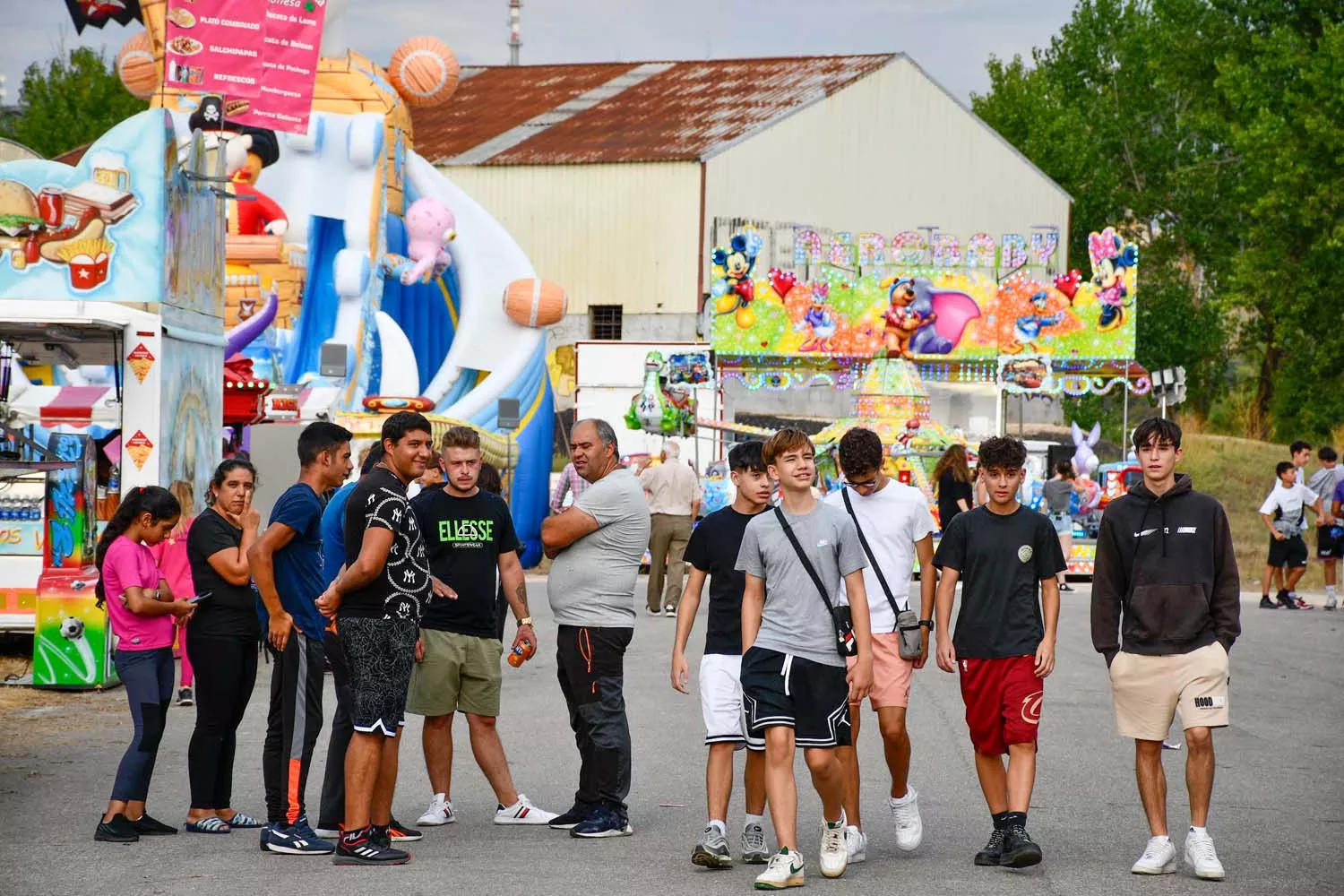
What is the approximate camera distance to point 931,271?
999 inches

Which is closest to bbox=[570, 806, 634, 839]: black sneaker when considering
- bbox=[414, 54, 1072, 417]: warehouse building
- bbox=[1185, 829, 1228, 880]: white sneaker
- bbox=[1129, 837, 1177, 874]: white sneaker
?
bbox=[1129, 837, 1177, 874]: white sneaker

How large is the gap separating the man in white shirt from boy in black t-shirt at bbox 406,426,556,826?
1474mm

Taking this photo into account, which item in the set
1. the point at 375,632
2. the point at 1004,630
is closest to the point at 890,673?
the point at 1004,630

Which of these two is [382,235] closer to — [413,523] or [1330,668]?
[1330,668]

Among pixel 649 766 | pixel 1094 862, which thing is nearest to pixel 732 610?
pixel 1094 862

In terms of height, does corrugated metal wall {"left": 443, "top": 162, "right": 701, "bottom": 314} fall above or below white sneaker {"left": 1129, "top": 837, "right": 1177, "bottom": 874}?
above

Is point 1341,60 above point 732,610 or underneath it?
above

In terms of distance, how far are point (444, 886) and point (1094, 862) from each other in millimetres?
2522

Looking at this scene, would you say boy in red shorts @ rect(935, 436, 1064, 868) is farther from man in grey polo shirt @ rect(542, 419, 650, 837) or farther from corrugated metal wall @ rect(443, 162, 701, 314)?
corrugated metal wall @ rect(443, 162, 701, 314)

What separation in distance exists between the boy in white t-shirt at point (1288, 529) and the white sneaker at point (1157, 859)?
42.2 feet

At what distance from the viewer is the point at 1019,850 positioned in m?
6.85

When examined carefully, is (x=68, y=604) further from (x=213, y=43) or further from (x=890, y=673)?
(x=213, y=43)

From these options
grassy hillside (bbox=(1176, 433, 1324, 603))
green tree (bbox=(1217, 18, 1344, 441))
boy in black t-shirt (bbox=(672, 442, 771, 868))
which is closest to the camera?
boy in black t-shirt (bbox=(672, 442, 771, 868))

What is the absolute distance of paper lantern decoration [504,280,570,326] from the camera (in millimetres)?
26891
